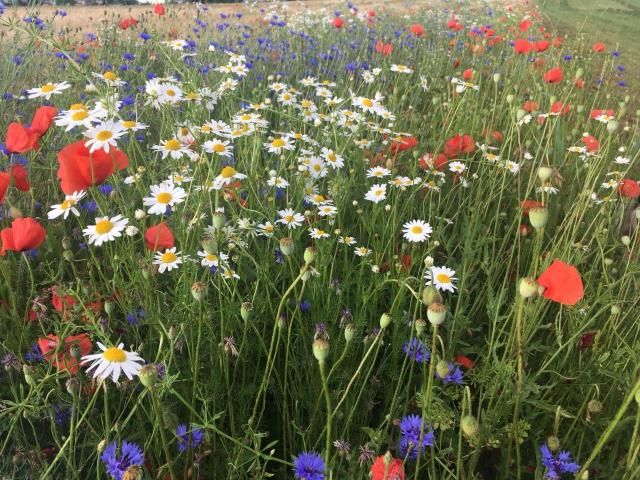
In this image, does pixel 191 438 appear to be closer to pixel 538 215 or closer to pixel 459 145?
pixel 538 215

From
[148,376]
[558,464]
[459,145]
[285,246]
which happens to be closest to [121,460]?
[148,376]

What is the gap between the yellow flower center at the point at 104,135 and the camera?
1299 millimetres

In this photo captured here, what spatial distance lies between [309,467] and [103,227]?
734 mm

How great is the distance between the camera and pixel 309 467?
0.99m

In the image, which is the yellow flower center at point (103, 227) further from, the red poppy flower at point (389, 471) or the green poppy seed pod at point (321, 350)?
the red poppy flower at point (389, 471)

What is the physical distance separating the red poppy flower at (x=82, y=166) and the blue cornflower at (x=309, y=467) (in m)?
0.78

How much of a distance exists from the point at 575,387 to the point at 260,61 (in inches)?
127

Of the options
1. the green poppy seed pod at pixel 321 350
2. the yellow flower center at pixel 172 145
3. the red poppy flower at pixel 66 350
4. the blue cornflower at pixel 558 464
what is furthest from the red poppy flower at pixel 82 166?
the blue cornflower at pixel 558 464

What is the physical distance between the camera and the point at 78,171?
1.26m

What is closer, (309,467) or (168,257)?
(309,467)

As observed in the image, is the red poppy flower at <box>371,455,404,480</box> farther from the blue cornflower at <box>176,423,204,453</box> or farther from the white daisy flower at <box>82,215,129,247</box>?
the white daisy flower at <box>82,215,129,247</box>

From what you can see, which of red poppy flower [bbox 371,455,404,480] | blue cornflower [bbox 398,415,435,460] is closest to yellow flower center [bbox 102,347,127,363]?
red poppy flower [bbox 371,455,404,480]

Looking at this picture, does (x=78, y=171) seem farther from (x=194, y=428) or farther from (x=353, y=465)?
(x=353, y=465)

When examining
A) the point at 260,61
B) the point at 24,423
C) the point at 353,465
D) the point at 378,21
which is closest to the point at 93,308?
the point at 24,423
